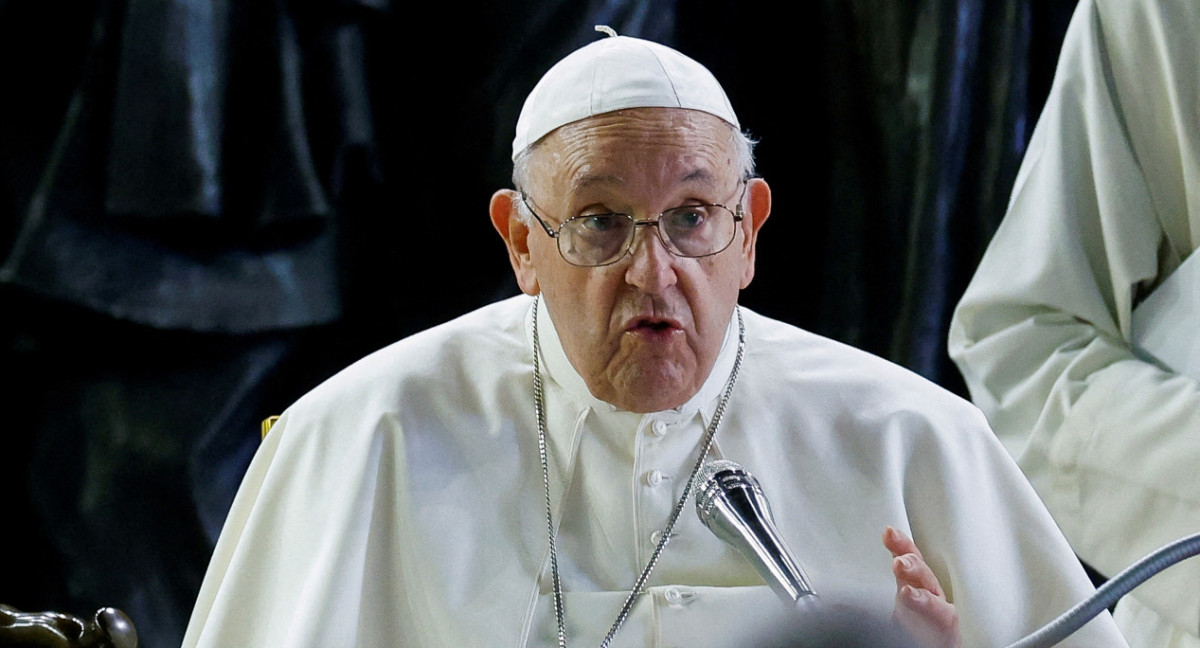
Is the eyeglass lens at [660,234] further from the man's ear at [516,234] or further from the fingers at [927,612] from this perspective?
the fingers at [927,612]

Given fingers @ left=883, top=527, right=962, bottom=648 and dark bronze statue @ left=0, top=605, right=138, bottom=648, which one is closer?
dark bronze statue @ left=0, top=605, right=138, bottom=648

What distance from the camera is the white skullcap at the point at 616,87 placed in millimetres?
2979

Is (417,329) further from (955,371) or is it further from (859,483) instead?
(859,483)

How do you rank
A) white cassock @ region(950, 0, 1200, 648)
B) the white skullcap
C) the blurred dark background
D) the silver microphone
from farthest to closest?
the blurred dark background, white cassock @ region(950, 0, 1200, 648), the white skullcap, the silver microphone

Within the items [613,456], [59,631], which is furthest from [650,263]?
[59,631]

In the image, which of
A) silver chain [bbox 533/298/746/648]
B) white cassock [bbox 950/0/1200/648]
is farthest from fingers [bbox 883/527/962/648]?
white cassock [bbox 950/0/1200/648]

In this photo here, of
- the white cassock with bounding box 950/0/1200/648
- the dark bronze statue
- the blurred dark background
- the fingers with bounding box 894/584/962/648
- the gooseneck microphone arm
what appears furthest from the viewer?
the blurred dark background

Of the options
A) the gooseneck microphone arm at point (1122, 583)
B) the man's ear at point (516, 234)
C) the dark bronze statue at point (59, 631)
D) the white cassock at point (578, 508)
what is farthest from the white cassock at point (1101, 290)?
the dark bronze statue at point (59, 631)

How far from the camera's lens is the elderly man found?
2812 millimetres

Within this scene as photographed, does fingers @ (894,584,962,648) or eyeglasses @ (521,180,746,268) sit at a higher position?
eyeglasses @ (521,180,746,268)

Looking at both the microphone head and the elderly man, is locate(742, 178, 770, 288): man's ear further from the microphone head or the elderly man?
the microphone head

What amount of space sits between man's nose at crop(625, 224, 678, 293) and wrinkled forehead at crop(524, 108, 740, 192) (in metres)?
0.10

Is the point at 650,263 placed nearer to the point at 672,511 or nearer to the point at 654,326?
the point at 654,326

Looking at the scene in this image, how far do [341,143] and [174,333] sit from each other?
31.6 inches
